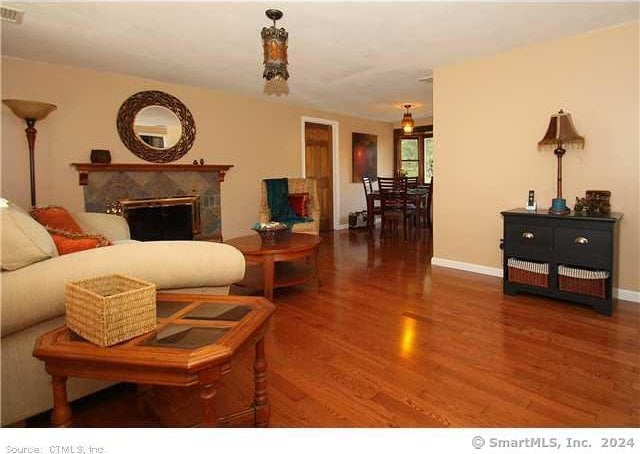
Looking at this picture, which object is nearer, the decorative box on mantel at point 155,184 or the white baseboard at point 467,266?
the white baseboard at point 467,266

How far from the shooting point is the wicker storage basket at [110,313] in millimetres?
1048

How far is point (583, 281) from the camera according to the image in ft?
8.95

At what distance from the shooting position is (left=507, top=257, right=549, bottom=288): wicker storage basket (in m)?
2.92

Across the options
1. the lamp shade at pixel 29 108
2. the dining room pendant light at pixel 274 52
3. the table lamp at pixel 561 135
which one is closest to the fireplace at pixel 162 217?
the lamp shade at pixel 29 108

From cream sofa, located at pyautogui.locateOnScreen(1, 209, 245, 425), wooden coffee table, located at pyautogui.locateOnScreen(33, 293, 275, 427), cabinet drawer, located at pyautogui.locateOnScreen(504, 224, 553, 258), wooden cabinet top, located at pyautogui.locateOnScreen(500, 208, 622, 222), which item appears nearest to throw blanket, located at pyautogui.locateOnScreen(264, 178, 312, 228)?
cabinet drawer, located at pyautogui.locateOnScreen(504, 224, 553, 258)

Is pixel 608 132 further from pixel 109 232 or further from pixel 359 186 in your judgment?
pixel 359 186

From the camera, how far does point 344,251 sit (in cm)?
504

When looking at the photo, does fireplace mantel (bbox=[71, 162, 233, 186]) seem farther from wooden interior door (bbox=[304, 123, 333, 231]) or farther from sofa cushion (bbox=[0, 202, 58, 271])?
sofa cushion (bbox=[0, 202, 58, 271])

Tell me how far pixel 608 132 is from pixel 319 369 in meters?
2.87

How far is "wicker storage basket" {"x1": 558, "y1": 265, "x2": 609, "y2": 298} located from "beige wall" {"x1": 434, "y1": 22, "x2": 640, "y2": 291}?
20.8 inches

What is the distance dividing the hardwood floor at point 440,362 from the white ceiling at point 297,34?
6.88 ft

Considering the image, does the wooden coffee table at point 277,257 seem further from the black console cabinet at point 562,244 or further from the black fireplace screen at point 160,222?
the black console cabinet at point 562,244

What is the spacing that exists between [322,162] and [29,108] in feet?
14.2
